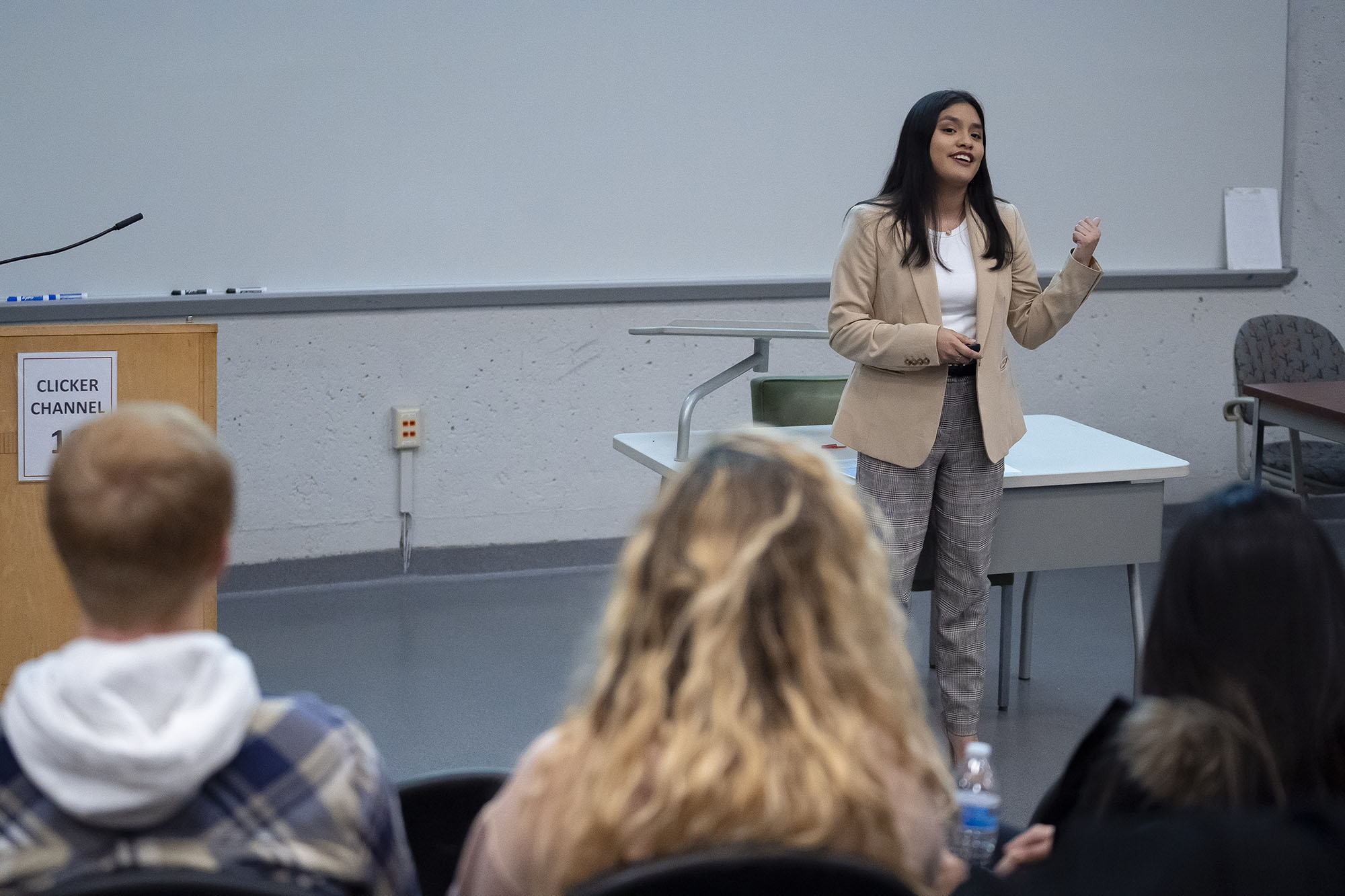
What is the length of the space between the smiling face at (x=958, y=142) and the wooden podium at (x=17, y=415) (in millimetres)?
1464

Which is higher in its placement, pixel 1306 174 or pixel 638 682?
pixel 1306 174

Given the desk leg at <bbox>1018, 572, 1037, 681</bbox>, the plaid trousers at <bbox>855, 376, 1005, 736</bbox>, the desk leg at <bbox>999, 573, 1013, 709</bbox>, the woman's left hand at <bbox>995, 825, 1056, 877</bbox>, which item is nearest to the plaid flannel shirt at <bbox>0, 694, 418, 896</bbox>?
the woman's left hand at <bbox>995, 825, 1056, 877</bbox>

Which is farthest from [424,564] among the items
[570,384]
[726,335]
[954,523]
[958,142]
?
[958,142]

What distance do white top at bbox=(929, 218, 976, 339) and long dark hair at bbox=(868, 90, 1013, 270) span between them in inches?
0.9

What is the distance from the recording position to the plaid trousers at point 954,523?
2.67m

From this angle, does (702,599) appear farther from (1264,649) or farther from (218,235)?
(218,235)

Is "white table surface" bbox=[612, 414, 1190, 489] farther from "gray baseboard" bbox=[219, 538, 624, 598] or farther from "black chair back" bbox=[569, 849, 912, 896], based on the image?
"black chair back" bbox=[569, 849, 912, 896]

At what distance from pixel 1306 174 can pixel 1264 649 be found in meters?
4.57

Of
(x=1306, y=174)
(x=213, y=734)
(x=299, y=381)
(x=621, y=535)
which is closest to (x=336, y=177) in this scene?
(x=299, y=381)

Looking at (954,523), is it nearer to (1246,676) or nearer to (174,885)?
(1246,676)

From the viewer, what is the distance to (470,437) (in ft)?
14.3

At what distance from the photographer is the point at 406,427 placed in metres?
4.23

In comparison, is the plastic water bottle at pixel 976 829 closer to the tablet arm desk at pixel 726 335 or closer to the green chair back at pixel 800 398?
the tablet arm desk at pixel 726 335

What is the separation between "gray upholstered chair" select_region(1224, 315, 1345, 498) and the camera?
4.07m
